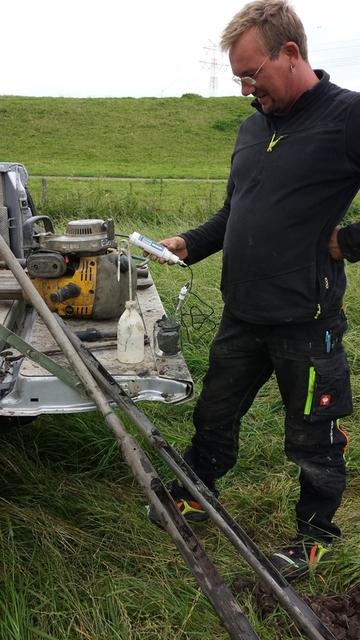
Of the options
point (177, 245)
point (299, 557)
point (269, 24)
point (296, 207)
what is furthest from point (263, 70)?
point (299, 557)

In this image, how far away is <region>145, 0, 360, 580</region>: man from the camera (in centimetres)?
193

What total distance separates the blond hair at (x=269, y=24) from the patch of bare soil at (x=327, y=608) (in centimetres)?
177

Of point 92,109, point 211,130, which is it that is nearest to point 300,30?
point 211,130

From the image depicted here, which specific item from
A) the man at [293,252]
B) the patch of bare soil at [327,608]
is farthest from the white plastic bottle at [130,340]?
the patch of bare soil at [327,608]

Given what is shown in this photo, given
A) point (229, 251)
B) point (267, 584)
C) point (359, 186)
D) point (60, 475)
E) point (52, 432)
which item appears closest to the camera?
point (267, 584)

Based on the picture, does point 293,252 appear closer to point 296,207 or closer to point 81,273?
point 296,207

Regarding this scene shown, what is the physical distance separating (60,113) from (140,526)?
27335 mm

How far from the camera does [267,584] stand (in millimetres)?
1351

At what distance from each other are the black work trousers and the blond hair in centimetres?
95

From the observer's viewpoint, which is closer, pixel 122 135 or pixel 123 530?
pixel 123 530

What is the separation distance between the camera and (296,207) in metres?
2.00

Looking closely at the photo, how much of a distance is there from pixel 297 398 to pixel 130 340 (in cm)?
65

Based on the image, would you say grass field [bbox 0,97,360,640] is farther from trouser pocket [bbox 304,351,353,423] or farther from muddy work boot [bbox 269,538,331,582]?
trouser pocket [bbox 304,351,353,423]

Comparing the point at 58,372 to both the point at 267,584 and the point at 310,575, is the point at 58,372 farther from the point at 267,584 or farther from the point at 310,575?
the point at 310,575
